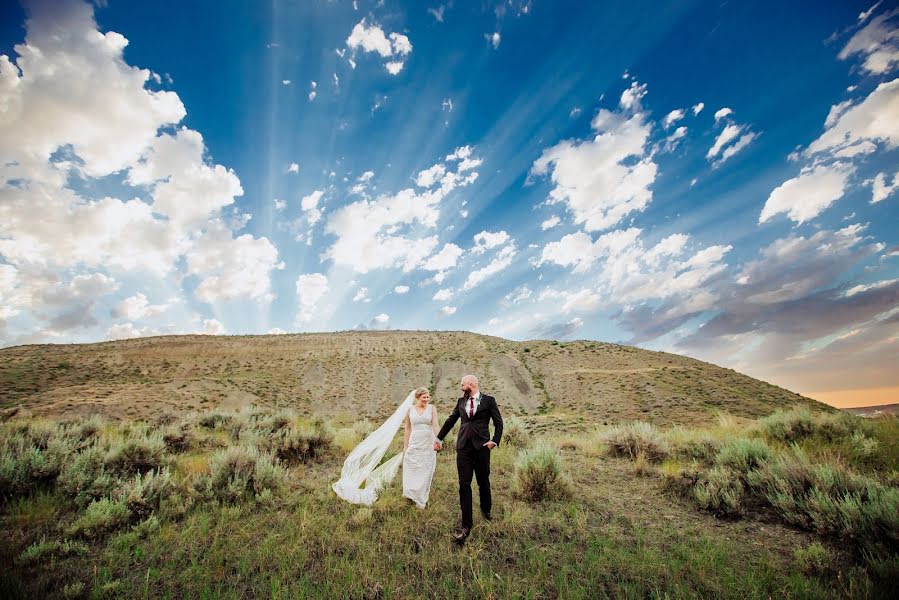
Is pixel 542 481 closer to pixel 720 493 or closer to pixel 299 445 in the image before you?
pixel 720 493

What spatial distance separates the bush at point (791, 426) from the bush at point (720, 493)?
4.26 meters

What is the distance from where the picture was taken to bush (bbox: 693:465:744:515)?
19.2 ft

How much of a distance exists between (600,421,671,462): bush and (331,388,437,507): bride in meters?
6.25

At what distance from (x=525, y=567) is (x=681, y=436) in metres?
8.82

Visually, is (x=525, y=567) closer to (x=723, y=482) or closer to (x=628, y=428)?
(x=723, y=482)

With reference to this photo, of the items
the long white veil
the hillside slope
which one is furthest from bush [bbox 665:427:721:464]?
the hillside slope

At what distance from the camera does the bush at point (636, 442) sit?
9.36m

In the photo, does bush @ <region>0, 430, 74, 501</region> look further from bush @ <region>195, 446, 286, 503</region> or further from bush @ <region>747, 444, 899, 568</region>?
bush @ <region>747, 444, 899, 568</region>

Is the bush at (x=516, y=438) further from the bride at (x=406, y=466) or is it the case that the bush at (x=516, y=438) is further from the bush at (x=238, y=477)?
the bush at (x=238, y=477)

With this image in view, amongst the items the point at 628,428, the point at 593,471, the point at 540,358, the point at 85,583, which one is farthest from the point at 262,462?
the point at 540,358

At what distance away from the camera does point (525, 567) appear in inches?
172

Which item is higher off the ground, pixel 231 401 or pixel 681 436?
pixel 231 401

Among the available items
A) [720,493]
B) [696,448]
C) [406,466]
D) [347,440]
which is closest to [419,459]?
[406,466]

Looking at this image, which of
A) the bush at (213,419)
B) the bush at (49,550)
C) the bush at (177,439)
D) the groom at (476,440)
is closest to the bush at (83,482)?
the bush at (49,550)
